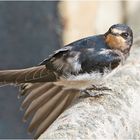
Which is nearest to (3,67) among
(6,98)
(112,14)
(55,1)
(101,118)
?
(6,98)

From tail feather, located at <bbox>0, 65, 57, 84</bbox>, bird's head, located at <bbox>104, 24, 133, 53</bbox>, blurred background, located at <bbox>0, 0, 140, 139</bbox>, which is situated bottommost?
blurred background, located at <bbox>0, 0, 140, 139</bbox>

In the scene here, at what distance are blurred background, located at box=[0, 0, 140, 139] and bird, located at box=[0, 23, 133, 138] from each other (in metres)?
1.90

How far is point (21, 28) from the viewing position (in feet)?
17.6

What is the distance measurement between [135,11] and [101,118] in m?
4.16

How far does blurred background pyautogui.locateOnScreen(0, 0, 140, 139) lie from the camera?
4.97 metres

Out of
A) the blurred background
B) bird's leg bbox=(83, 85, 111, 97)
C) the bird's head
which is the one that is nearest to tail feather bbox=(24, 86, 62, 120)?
bird's leg bbox=(83, 85, 111, 97)

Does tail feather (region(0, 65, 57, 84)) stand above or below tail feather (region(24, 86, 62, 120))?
above

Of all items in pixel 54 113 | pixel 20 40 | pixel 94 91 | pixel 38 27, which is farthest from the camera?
pixel 38 27

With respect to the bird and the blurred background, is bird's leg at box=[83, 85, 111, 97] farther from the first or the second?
the blurred background

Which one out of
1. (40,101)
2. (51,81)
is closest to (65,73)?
(51,81)

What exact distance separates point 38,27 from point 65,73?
9.40 ft

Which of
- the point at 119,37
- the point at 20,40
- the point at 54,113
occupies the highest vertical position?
the point at 119,37

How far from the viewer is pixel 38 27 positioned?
551 centimetres

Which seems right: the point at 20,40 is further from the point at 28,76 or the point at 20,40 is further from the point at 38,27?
the point at 28,76
